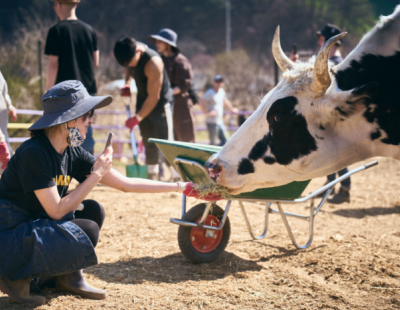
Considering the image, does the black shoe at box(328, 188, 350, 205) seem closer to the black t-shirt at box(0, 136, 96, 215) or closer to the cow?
the cow

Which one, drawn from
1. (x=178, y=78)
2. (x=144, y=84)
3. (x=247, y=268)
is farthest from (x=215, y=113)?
(x=247, y=268)

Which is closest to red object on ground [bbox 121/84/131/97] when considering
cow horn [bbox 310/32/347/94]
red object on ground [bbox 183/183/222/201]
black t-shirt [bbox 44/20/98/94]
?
black t-shirt [bbox 44/20/98/94]

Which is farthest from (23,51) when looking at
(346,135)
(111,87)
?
(346,135)

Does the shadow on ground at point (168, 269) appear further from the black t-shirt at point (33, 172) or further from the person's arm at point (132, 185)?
the black t-shirt at point (33, 172)

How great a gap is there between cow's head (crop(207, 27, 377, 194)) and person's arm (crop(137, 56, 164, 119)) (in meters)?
2.43

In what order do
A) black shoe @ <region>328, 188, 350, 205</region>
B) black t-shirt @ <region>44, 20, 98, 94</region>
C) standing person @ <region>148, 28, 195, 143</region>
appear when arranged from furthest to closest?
standing person @ <region>148, 28, 195, 143</region>, black shoe @ <region>328, 188, 350, 205</region>, black t-shirt @ <region>44, 20, 98, 94</region>

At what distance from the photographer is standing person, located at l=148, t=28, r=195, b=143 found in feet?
19.5

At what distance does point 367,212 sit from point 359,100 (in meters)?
3.29

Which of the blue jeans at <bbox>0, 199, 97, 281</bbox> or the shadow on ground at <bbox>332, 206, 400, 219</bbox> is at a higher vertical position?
the blue jeans at <bbox>0, 199, 97, 281</bbox>

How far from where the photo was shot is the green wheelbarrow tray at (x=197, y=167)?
2961mm

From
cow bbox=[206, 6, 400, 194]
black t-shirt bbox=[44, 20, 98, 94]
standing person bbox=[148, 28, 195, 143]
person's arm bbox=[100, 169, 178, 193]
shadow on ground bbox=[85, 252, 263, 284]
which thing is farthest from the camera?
standing person bbox=[148, 28, 195, 143]

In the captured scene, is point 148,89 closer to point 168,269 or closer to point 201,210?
point 201,210

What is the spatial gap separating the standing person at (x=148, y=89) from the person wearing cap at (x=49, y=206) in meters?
2.40

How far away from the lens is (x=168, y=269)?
Result: 9.82ft
